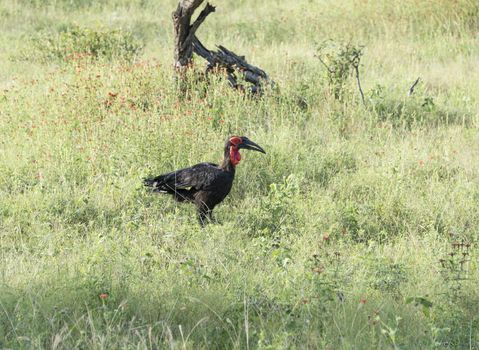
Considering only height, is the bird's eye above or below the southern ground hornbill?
above

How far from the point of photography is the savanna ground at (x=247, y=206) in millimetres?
4715

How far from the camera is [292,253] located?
19.5ft

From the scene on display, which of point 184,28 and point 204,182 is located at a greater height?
point 184,28

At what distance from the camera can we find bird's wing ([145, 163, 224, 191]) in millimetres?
6734

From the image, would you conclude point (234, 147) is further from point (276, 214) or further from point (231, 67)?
point (231, 67)

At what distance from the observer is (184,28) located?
972 centimetres

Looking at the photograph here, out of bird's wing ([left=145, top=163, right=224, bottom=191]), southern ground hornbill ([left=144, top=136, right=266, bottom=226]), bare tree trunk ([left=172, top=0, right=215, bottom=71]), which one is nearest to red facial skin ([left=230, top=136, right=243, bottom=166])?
southern ground hornbill ([left=144, top=136, right=266, bottom=226])

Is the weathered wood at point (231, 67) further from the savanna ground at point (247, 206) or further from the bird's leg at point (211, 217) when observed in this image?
the bird's leg at point (211, 217)

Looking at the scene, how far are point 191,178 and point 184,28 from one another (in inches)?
135

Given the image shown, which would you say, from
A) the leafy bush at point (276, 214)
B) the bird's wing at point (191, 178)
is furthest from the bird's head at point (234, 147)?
the leafy bush at point (276, 214)

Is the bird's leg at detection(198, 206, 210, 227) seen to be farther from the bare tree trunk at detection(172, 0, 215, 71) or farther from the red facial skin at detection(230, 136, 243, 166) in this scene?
the bare tree trunk at detection(172, 0, 215, 71)

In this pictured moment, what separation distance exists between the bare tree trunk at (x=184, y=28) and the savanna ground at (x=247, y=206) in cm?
23

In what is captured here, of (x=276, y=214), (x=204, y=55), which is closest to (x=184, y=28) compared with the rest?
(x=204, y=55)

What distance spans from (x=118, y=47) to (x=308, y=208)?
20.8ft
